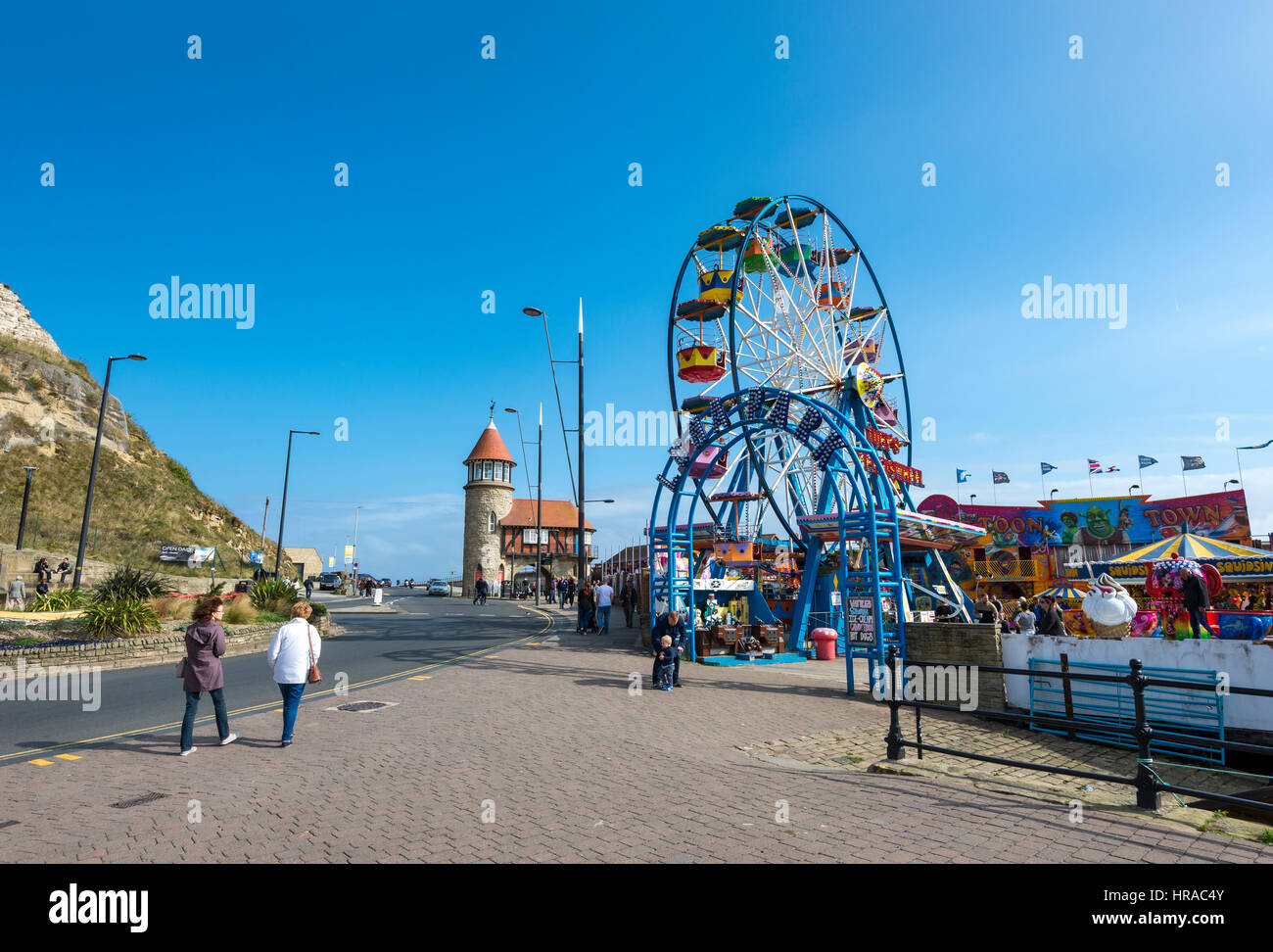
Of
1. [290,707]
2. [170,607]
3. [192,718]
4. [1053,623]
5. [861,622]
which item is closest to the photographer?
[192,718]

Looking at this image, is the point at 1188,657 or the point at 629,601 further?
the point at 629,601

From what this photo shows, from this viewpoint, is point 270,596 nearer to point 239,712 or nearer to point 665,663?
point 239,712

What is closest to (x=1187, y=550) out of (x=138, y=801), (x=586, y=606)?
(x=586, y=606)

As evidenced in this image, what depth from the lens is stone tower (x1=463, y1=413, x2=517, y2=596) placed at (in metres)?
71.5

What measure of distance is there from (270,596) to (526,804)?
20299 mm

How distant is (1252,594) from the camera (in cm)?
2603

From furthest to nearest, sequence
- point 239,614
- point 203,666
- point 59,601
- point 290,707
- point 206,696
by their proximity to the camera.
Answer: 1. point 59,601
2. point 239,614
3. point 206,696
4. point 290,707
5. point 203,666

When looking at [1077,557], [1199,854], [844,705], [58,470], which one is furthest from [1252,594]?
[58,470]

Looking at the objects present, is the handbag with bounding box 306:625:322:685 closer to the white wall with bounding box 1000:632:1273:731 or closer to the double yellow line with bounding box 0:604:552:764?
the double yellow line with bounding box 0:604:552:764

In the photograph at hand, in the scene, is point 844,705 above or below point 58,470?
below

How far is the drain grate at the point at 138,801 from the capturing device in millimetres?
5409

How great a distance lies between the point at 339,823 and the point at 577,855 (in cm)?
179

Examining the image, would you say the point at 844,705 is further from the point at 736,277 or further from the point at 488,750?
the point at 736,277

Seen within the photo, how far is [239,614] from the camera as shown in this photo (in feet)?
63.9
